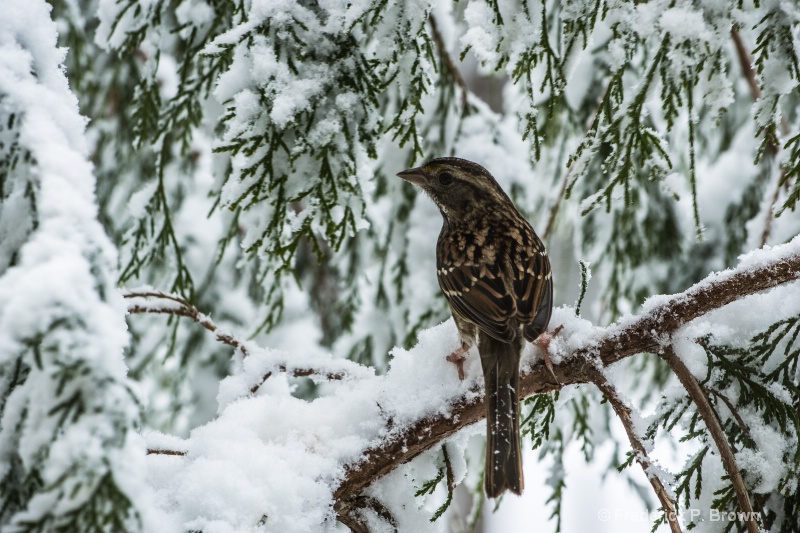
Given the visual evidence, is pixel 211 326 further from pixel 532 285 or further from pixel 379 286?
pixel 379 286

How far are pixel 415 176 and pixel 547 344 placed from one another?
54.2 inches

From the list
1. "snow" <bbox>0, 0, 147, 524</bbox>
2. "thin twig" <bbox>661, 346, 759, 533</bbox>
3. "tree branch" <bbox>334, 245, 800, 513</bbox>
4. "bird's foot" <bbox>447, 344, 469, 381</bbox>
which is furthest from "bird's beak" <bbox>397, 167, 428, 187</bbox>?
"snow" <bbox>0, 0, 147, 524</bbox>

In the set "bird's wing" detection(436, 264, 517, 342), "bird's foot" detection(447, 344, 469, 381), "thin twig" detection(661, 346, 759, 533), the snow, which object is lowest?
the snow

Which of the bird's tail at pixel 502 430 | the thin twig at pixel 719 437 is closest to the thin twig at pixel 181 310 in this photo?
the bird's tail at pixel 502 430

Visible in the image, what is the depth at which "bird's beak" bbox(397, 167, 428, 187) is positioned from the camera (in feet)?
11.0

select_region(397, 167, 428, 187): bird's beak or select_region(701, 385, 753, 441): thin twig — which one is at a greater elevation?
select_region(397, 167, 428, 187): bird's beak

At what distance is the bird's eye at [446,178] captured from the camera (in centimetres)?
336

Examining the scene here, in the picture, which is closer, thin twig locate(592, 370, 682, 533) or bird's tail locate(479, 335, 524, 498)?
thin twig locate(592, 370, 682, 533)

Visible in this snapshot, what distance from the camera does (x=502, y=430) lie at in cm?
215

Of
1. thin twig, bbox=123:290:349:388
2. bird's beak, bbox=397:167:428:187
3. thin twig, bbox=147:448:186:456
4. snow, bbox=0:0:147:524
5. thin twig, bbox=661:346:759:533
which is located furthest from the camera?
bird's beak, bbox=397:167:428:187

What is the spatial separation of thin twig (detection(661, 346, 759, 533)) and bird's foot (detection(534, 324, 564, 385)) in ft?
1.05

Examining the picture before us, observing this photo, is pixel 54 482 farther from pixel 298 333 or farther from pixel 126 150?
pixel 126 150

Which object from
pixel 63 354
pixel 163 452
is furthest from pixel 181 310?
pixel 63 354

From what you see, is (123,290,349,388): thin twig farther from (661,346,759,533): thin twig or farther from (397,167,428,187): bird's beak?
(397,167,428,187): bird's beak
